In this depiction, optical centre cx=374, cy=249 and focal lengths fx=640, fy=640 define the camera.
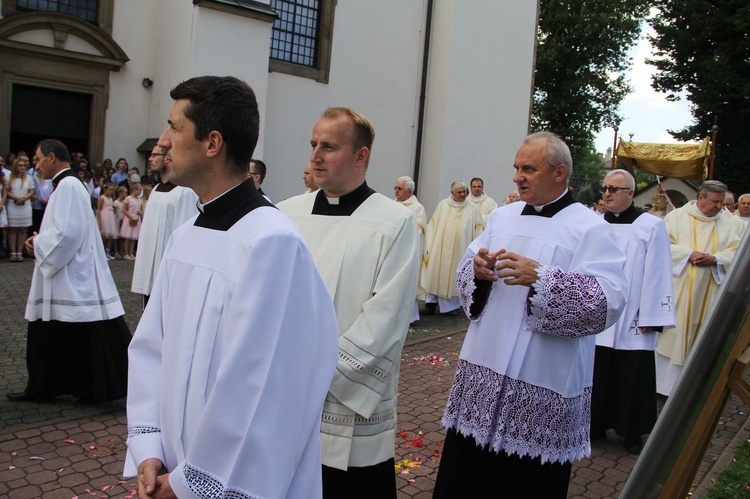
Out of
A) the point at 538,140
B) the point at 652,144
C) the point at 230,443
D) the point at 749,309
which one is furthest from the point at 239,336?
the point at 652,144

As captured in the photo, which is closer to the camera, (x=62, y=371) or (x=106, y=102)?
(x=62, y=371)

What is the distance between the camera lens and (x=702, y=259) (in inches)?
262

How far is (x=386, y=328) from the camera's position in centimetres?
274

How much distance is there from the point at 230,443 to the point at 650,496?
100 cm

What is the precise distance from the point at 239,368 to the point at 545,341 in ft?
6.37

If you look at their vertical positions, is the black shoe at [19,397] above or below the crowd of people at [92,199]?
below

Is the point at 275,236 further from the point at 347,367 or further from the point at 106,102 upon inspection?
the point at 106,102

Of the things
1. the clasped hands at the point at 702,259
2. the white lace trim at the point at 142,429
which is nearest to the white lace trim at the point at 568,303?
the white lace trim at the point at 142,429

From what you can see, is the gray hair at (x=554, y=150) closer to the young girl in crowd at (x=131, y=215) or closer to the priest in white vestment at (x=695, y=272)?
the priest in white vestment at (x=695, y=272)

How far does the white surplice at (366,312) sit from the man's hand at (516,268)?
1.42 feet

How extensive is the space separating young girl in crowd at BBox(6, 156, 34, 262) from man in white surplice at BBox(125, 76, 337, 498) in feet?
38.3

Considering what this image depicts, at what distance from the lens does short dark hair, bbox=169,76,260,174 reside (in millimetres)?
1853

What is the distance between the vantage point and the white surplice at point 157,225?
5.76 meters

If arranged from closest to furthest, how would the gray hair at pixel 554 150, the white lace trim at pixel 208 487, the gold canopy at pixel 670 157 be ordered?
the white lace trim at pixel 208 487 < the gray hair at pixel 554 150 < the gold canopy at pixel 670 157
